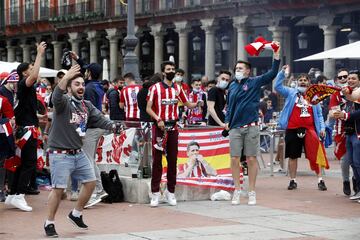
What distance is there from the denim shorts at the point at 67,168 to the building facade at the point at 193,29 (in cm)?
2192

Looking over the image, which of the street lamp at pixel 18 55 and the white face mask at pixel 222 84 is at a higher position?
the street lamp at pixel 18 55

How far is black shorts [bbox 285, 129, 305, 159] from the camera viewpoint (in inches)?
570

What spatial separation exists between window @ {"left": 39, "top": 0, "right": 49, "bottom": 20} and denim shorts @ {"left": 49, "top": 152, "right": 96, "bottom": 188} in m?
48.9

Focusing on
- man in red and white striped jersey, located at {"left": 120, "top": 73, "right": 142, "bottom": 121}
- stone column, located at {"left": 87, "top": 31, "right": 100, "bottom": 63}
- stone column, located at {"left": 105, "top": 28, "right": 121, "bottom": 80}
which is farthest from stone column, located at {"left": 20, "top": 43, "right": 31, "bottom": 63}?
man in red and white striped jersey, located at {"left": 120, "top": 73, "right": 142, "bottom": 121}

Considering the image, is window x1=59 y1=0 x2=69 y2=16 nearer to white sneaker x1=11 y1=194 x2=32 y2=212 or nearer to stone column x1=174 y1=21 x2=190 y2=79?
stone column x1=174 y1=21 x2=190 y2=79

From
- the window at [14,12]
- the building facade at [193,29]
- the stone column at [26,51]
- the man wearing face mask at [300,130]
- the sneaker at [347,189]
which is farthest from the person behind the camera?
the window at [14,12]

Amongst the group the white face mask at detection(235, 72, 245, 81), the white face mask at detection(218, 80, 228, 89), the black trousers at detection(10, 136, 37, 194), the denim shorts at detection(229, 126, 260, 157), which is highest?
the white face mask at detection(235, 72, 245, 81)

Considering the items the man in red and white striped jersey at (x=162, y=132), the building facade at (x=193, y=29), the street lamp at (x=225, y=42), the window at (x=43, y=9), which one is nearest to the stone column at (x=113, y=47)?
the building facade at (x=193, y=29)

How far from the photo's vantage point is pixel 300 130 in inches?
571

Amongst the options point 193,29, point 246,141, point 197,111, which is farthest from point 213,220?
point 193,29

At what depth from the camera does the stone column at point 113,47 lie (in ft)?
160

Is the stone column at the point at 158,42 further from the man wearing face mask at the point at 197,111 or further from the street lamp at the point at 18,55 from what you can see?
the man wearing face mask at the point at 197,111

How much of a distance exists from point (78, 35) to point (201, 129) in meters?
40.4

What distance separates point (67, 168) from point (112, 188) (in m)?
2.65
